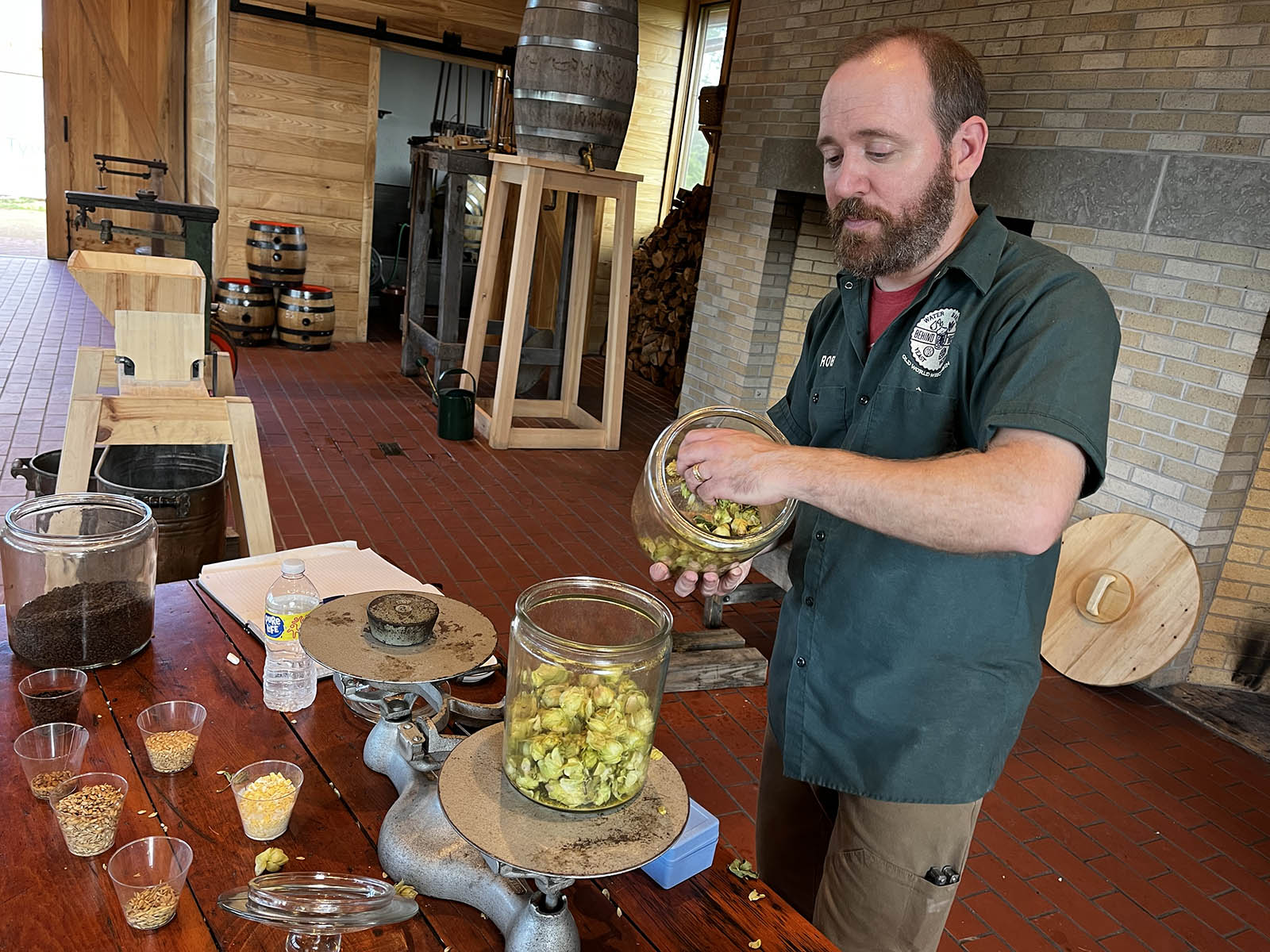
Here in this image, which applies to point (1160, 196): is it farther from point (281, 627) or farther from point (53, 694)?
point (53, 694)

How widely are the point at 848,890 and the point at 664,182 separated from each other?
830 centimetres

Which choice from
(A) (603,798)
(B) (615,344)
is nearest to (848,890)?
(A) (603,798)

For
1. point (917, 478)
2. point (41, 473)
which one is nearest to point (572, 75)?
point (41, 473)

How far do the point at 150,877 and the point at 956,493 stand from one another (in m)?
1.12

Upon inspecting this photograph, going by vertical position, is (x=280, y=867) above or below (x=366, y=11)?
below

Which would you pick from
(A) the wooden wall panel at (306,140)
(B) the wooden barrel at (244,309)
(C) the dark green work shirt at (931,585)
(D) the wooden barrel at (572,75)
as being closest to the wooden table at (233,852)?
(C) the dark green work shirt at (931,585)

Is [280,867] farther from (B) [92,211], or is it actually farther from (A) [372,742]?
(B) [92,211]

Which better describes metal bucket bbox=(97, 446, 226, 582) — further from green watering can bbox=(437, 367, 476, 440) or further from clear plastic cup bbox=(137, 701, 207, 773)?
green watering can bbox=(437, 367, 476, 440)

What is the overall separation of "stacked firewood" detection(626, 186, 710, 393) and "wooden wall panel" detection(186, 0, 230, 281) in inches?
135

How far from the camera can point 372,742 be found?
1.50 meters

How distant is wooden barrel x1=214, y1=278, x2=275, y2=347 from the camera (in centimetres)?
750

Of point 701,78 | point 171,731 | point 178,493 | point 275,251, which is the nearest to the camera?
point 171,731

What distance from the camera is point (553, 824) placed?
1073 mm

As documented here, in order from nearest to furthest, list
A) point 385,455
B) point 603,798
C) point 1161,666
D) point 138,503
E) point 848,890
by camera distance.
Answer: point 603,798 → point 848,890 → point 138,503 → point 1161,666 → point 385,455
